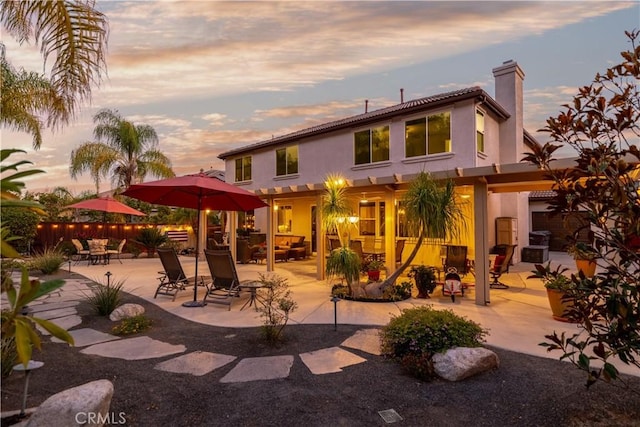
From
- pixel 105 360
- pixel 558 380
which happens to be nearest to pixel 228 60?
pixel 105 360

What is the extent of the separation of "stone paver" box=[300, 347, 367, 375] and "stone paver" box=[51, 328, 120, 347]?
3.03 m

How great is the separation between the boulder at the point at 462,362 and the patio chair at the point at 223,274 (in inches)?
181

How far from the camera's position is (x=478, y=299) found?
784 centimetres

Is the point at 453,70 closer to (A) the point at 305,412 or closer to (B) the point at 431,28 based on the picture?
(B) the point at 431,28

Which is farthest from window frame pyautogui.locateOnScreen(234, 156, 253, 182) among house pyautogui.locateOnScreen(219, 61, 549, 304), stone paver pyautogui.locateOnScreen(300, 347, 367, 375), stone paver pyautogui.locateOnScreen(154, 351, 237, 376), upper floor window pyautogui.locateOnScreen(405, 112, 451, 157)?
stone paver pyautogui.locateOnScreen(300, 347, 367, 375)

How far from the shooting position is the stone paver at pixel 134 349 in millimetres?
4652

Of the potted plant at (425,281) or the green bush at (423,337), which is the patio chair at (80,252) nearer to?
the potted plant at (425,281)

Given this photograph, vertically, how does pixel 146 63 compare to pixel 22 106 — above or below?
above

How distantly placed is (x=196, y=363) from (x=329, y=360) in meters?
1.66

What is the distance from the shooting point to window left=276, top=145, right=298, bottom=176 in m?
16.8

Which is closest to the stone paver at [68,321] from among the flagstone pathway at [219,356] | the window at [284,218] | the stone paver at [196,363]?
the flagstone pathway at [219,356]

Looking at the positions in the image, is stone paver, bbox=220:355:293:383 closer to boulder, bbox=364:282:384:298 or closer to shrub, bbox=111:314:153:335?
shrub, bbox=111:314:153:335

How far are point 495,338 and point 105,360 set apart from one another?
18.0ft

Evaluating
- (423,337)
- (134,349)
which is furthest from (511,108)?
(134,349)
